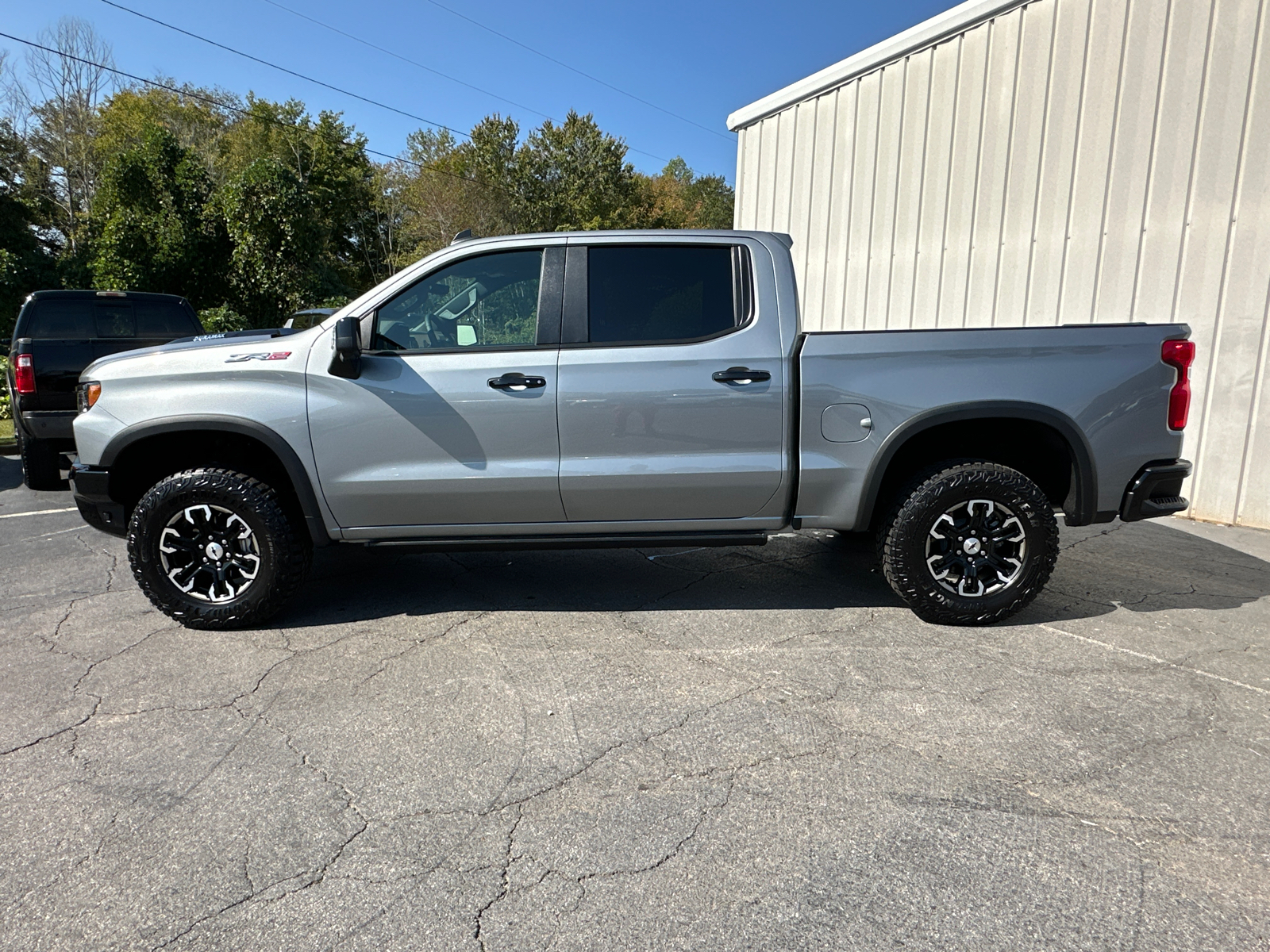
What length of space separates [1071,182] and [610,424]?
5753 mm

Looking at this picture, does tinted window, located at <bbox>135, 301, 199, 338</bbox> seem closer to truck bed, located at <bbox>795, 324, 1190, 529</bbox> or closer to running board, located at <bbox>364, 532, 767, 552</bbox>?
running board, located at <bbox>364, 532, 767, 552</bbox>

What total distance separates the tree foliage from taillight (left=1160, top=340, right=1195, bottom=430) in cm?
1843

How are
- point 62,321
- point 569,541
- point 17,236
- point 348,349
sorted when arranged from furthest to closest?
1. point 17,236
2. point 62,321
3. point 569,541
4. point 348,349

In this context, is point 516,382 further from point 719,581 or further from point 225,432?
point 719,581

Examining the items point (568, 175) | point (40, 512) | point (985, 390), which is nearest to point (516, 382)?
point (985, 390)

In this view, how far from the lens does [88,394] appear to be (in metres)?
4.22

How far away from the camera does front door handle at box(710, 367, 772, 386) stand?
412 cm

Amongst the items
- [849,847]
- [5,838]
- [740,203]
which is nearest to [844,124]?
[740,203]

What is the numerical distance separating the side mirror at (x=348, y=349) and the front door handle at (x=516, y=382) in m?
0.64

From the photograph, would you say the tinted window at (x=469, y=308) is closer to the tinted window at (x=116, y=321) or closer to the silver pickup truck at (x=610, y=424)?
the silver pickup truck at (x=610, y=424)

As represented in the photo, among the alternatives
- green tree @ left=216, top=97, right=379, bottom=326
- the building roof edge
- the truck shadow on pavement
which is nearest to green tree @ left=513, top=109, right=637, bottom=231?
green tree @ left=216, top=97, right=379, bottom=326

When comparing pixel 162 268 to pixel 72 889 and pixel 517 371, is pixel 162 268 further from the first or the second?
pixel 72 889

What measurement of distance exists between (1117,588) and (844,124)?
6.22 meters

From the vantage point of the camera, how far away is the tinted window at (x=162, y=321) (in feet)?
27.2
